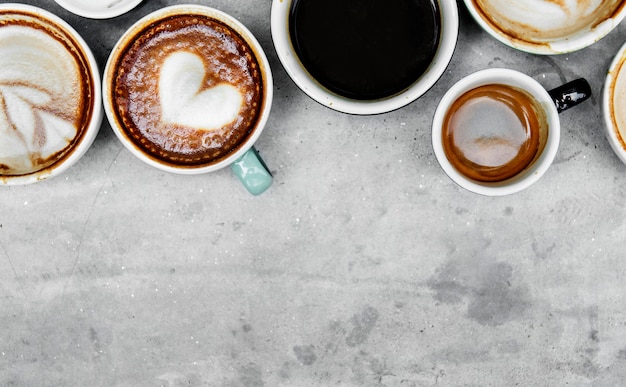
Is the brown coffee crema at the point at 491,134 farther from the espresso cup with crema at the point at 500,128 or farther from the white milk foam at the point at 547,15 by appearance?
the white milk foam at the point at 547,15

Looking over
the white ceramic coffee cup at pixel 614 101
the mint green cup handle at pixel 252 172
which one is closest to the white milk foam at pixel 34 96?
the mint green cup handle at pixel 252 172

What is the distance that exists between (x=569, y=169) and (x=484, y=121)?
0.16 metres

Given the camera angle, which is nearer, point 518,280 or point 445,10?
point 445,10

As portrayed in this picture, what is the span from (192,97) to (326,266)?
0.33 m

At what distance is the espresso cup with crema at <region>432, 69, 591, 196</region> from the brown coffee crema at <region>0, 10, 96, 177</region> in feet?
1.70

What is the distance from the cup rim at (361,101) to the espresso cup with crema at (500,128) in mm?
42

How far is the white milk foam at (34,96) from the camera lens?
836 millimetres

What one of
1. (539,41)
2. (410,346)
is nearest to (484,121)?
(539,41)

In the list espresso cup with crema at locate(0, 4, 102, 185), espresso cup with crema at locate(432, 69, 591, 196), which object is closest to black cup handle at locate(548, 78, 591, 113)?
espresso cup with crema at locate(432, 69, 591, 196)

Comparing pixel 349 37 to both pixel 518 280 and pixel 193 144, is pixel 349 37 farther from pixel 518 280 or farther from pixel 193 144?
pixel 518 280

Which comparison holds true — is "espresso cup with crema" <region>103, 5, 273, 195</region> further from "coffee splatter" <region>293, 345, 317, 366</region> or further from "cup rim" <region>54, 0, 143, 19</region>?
"coffee splatter" <region>293, 345, 317, 366</region>

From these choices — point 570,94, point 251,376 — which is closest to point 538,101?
point 570,94

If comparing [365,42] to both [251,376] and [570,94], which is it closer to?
[570,94]

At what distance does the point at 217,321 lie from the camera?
91 centimetres
